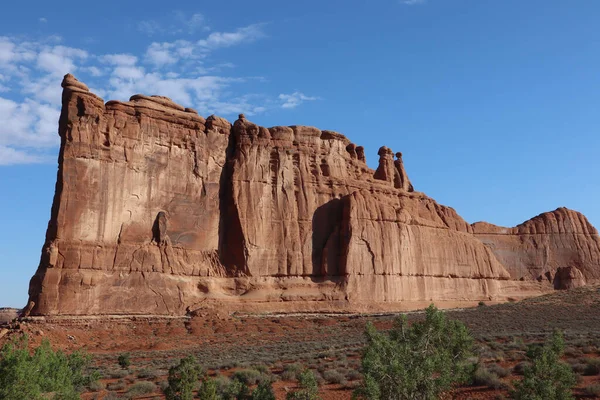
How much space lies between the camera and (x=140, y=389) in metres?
16.6

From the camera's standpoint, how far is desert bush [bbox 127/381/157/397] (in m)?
16.4

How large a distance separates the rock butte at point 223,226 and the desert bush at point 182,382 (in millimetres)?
25414

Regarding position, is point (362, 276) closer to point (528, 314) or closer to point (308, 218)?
point (308, 218)

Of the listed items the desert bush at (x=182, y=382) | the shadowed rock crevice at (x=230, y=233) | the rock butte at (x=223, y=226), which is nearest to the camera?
the desert bush at (x=182, y=382)

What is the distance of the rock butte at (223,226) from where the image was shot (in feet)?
126

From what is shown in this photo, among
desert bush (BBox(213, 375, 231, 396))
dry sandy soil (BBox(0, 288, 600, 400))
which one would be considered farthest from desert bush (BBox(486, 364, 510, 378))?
desert bush (BBox(213, 375, 231, 396))

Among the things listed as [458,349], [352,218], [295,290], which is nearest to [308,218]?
[352,218]

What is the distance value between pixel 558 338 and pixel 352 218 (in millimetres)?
37098

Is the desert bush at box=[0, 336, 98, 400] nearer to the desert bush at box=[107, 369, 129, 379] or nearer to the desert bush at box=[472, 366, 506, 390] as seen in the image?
the desert bush at box=[107, 369, 129, 379]

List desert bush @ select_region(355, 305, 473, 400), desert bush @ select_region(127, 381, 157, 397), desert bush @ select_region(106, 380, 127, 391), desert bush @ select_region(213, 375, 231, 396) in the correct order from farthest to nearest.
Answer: desert bush @ select_region(106, 380, 127, 391), desert bush @ select_region(127, 381, 157, 397), desert bush @ select_region(213, 375, 231, 396), desert bush @ select_region(355, 305, 473, 400)

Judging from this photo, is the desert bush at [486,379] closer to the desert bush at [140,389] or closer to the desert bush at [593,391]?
the desert bush at [593,391]

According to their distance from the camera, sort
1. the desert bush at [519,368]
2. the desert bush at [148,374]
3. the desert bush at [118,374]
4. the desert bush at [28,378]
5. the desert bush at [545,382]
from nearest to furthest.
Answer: the desert bush at [28,378], the desert bush at [545,382], the desert bush at [519,368], the desert bush at [148,374], the desert bush at [118,374]

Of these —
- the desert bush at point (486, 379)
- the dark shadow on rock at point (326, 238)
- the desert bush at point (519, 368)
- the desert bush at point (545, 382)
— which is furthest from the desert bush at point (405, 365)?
the dark shadow on rock at point (326, 238)

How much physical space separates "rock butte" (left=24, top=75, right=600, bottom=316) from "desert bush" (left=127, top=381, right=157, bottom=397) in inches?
829
